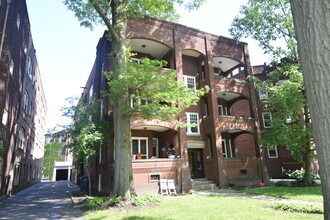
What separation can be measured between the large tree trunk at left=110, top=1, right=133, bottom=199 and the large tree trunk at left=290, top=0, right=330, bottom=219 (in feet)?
30.2

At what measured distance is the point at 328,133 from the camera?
2.37 m

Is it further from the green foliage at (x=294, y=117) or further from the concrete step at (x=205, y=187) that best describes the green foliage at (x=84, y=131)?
the green foliage at (x=294, y=117)

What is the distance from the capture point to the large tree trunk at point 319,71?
94.0 inches

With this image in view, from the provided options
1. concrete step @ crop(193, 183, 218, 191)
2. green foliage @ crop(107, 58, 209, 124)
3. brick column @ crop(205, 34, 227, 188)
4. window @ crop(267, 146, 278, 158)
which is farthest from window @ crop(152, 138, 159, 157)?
window @ crop(267, 146, 278, 158)

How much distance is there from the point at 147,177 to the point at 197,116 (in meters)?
7.40

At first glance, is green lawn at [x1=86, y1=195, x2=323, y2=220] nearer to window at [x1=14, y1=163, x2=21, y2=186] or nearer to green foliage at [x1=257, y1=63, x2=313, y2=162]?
green foliage at [x1=257, y1=63, x2=313, y2=162]

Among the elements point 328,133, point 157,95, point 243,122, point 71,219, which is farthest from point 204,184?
point 328,133

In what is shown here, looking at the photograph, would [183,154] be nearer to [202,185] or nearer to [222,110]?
[202,185]

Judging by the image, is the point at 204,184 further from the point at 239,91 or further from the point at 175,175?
the point at 239,91

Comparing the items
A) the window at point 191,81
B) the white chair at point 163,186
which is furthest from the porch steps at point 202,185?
the window at point 191,81

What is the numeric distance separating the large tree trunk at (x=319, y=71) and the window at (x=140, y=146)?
48.5ft

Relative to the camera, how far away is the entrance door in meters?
18.4

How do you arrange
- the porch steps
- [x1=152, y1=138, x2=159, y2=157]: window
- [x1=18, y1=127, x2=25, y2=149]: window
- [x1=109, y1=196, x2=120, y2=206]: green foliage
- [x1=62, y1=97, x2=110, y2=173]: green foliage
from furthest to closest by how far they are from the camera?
1. [x1=18, y1=127, x2=25, y2=149]: window
2. [x1=152, y1=138, x2=159, y2=157]: window
3. the porch steps
4. [x1=62, y1=97, x2=110, y2=173]: green foliage
5. [x1=109, y1=196, x2=120, y2=206]: green foliage

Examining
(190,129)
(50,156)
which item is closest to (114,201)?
(190,129)
